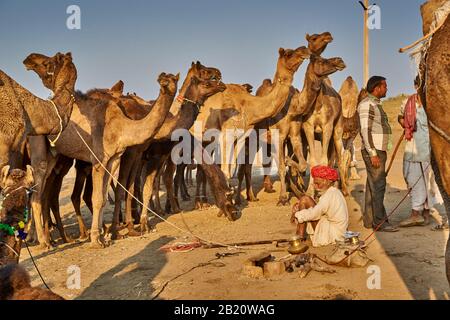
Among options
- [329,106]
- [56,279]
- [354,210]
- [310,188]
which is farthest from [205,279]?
[329,106]

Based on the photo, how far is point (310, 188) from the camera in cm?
1387

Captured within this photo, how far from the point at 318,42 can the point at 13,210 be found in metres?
10.6

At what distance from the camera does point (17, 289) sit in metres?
3.27

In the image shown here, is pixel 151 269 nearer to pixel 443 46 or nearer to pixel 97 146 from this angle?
pixel 97 146

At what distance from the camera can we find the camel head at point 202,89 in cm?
1205

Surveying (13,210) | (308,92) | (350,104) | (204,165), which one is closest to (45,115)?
(13,210)

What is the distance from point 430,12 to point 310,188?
10.2 meters

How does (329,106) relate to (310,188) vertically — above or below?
above

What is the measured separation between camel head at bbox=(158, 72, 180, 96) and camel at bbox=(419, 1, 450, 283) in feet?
22.1

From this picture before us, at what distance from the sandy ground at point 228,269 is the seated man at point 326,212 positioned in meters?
0.26

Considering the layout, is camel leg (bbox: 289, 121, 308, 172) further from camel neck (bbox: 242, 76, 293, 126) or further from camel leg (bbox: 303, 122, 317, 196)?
camel neck (bbox: 242, 76, 293, 126)

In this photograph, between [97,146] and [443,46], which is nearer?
[443,46]

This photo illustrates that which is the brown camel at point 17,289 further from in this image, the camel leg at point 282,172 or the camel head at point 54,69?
the camel leg at point 282,172

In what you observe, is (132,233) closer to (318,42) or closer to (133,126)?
(133,126)
